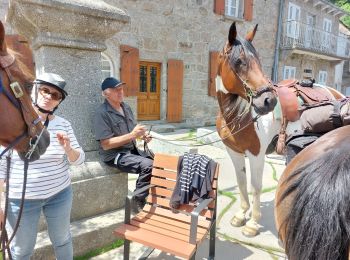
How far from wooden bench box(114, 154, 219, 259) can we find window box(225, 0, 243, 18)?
1093 cm

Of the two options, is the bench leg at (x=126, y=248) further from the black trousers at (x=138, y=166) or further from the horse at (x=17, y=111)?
the horse at (x=17, y=111)

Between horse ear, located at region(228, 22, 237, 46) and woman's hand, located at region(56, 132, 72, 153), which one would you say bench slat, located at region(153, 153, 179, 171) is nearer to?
woman's hand, located at region(56, 132, 72, 153)

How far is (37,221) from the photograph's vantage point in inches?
74.3

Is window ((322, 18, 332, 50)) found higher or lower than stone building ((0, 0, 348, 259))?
higher

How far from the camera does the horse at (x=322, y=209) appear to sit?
2.94ft

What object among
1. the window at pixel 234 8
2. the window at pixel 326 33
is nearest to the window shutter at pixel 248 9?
the window at pixel 234 8

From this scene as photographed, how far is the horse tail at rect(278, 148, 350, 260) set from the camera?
90 centimetres

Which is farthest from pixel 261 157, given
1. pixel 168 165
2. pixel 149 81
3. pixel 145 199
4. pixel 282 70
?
pixel 282 70

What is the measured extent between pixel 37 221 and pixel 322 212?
1732mm

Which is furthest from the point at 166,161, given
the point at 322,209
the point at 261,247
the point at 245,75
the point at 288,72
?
the point at 288,72

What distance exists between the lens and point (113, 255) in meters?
2.63

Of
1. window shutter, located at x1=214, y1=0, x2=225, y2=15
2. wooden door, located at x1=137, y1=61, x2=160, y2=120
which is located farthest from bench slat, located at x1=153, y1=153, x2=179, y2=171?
window shutter, located at x1=214, y1=0, x2=225, y2=15

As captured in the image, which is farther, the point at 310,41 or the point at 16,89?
the point at 310,41

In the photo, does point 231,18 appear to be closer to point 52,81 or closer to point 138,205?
point 138,205
